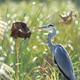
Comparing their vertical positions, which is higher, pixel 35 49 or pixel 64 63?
pixel 35 49

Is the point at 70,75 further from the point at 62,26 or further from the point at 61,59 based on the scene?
the point at 62,26

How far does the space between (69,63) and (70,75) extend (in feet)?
0.48

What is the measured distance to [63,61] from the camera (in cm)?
362

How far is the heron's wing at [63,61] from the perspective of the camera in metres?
3.53

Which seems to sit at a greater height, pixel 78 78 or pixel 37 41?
pixel 37 41

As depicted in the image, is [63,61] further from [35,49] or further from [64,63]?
[35,49]

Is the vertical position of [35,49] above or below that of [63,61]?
above

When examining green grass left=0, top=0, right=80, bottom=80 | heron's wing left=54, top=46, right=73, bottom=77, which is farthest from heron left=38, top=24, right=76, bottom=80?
green grass left=0, top=0, right=80, bottom=80

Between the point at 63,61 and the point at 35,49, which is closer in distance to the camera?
the point at 63,61

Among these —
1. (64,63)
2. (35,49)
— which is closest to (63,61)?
(64,63)

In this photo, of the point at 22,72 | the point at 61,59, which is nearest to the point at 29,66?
the point at 22,72

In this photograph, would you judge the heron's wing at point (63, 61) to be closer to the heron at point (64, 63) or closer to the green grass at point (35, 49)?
the heron at point (64, 63)

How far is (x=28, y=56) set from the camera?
15.4 ft

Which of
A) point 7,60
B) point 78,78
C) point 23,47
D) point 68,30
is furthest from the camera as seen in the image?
point 68,30
